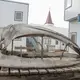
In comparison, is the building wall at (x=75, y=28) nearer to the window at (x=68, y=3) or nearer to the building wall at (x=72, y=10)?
the building wall at (x=72, y=10)

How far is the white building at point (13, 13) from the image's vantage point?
919 centimetres

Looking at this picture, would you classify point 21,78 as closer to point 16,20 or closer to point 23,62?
point 23,62

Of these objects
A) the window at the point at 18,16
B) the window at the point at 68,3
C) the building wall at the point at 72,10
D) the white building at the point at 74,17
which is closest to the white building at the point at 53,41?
the white building at the point at 74,17

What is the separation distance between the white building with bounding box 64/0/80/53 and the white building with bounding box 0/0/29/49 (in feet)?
9.15

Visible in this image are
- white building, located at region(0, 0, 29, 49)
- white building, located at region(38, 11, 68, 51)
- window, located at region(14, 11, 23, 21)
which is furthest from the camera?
window, located at region(14, 11, 23, 21)

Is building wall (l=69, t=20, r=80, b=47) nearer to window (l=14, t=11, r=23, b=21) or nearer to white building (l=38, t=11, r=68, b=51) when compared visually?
white building (l=38, t=11, r=68, b=51)

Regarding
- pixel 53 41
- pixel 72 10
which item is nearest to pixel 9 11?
pixel 53 41

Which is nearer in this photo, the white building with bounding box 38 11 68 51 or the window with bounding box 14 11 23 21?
the white building with bounding box 38 11 68 51

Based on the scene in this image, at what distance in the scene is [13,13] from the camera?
9.56 metres

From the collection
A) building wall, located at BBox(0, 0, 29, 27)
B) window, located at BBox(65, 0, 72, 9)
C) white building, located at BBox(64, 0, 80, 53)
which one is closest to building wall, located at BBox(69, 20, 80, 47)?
white building, located at BBox(64, 0, 80, 53)

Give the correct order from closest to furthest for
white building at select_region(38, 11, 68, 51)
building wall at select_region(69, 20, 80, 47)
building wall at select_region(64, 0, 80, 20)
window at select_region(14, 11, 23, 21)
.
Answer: building wall at select_region(64, 0, 80, 20) → building wall at select_region(69, 20, 80, 47) → white building at select_region(38, 11, 68, 51) → window at select_region(14, 11, 23, 21)

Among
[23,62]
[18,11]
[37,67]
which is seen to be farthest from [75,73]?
[18,11]

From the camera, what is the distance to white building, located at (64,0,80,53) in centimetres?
625

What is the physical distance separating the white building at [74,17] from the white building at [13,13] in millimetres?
2789
